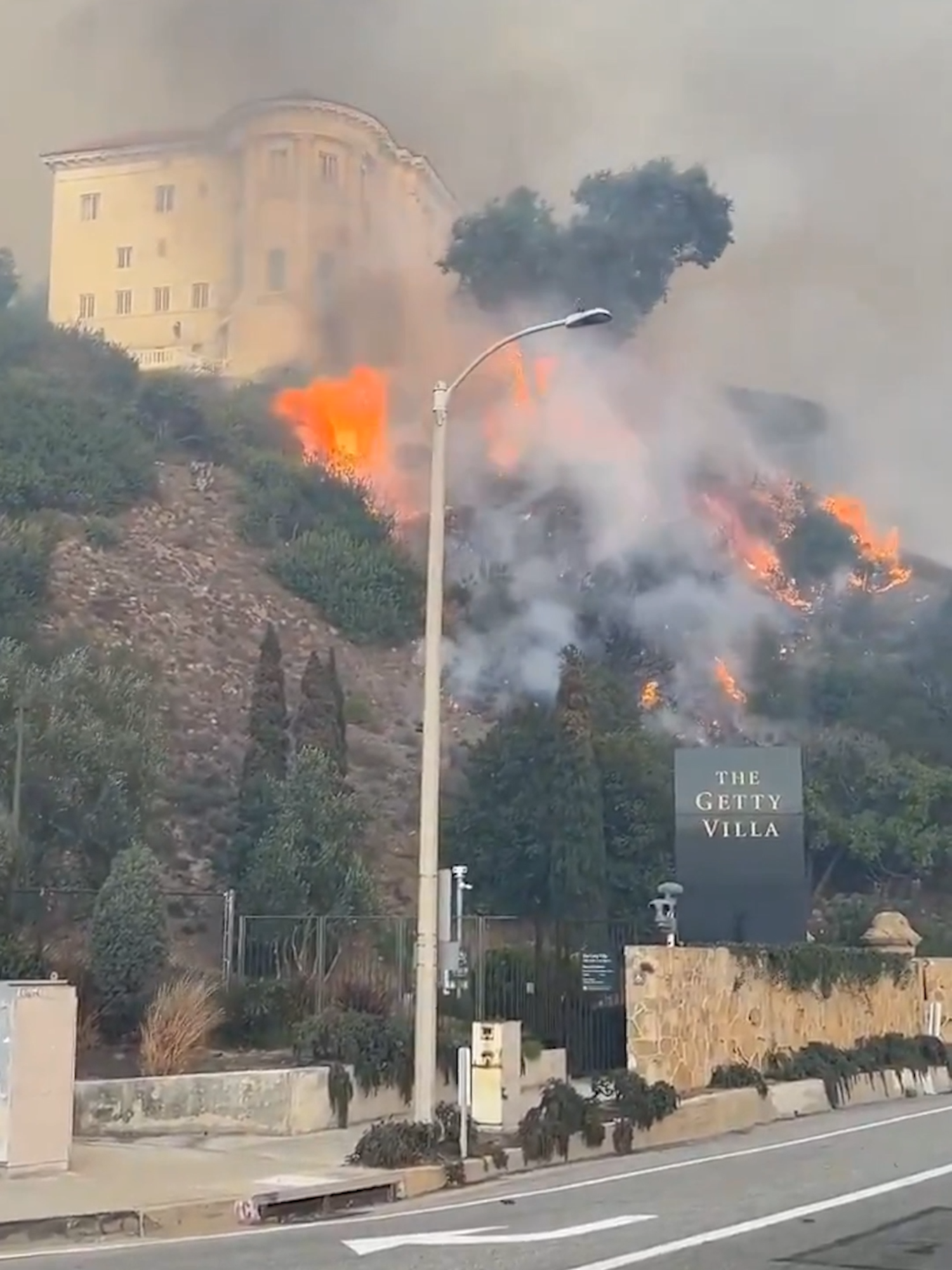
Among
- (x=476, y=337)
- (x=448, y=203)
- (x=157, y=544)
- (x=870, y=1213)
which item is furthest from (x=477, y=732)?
(x=870, y=1213)

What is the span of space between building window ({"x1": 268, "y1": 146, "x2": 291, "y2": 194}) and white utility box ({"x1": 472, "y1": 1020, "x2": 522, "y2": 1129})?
3212 inches

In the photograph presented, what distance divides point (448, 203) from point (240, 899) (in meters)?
66.2

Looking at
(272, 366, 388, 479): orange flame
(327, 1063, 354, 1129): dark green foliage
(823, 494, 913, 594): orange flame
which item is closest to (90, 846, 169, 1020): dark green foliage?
(327, 1063, 354, 1129): dark green foliage

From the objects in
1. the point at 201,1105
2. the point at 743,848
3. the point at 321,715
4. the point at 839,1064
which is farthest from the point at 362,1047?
the point at 321,715

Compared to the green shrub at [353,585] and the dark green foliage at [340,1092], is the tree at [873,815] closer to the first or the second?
the green shrub at [353,585]

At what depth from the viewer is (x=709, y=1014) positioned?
973 inches

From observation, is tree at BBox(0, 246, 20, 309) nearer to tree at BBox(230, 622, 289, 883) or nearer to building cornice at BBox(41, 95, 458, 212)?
building cornice at BBox(41, 95, 458, 212)

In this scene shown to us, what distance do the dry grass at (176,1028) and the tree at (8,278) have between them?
7103cm

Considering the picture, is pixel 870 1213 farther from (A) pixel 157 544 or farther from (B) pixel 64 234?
(B) pixel 64 234

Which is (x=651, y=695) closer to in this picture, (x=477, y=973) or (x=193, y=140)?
(x=193, y=140)

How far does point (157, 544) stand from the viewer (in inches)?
2869

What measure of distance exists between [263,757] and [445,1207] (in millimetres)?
38756

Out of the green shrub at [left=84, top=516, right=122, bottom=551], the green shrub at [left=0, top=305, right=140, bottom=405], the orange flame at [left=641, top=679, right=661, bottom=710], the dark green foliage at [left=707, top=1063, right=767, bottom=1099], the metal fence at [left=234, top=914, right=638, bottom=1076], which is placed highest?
the green shrub at [left=0, top=305, right=140, bottom=405]

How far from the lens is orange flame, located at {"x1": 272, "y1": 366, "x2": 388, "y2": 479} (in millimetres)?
87000
